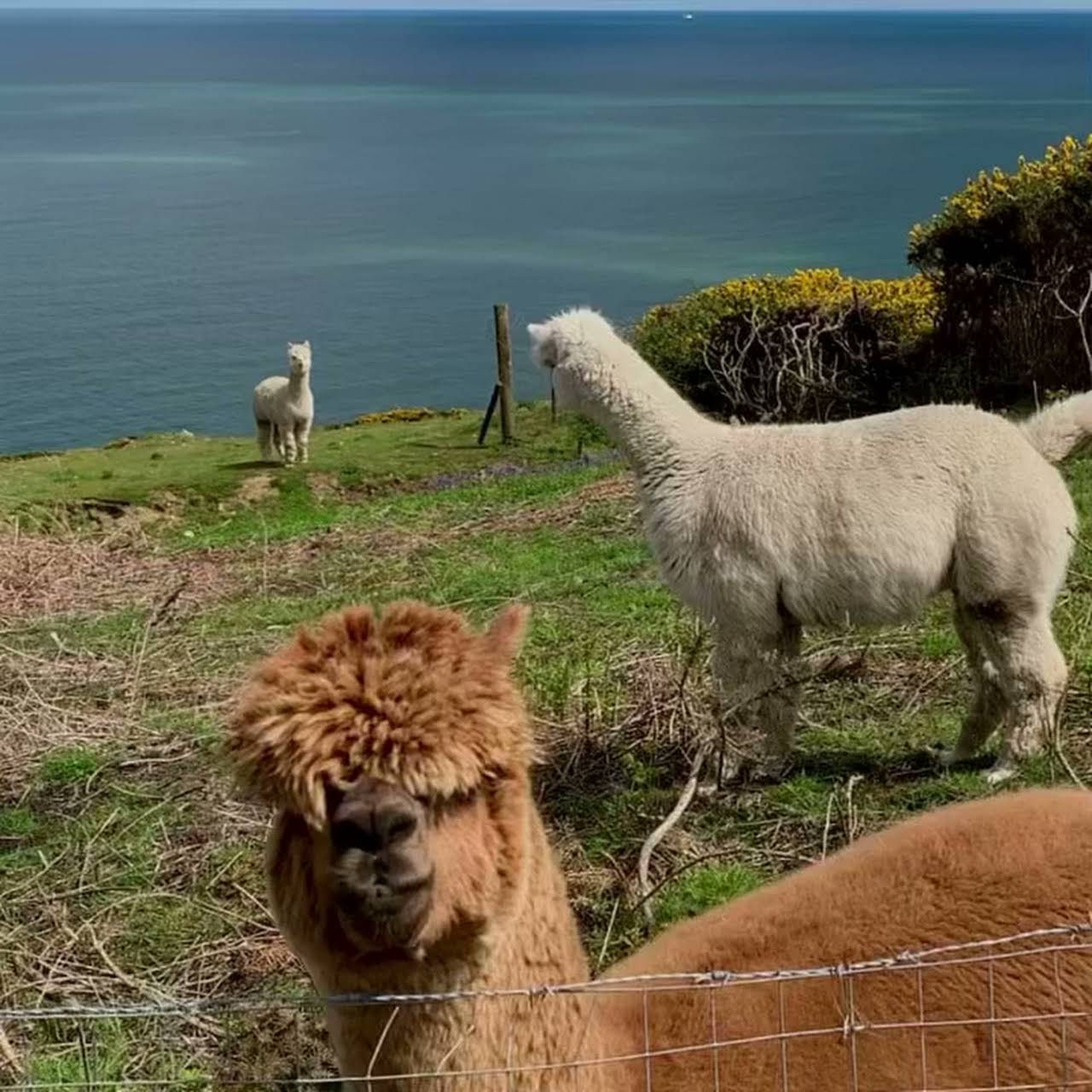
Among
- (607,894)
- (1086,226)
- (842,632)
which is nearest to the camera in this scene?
(607,894)

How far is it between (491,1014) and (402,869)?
0.39 meters

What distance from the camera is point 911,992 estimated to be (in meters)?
2.74

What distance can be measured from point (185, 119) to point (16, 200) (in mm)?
59642

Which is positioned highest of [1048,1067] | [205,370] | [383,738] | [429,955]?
[383,738]

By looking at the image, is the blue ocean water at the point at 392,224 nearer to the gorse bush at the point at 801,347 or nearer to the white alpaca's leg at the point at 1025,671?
the gorse bush at the point at 801,347

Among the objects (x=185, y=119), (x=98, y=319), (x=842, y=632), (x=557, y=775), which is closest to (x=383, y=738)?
(x=557, y=775)

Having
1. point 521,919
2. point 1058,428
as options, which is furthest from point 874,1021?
point 1058,428

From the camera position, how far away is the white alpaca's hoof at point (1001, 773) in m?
5.98

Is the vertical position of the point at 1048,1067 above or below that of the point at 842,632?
above

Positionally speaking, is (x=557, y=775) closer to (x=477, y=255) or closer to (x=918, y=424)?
(x=918, y=424)

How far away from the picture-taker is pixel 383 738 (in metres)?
2.27

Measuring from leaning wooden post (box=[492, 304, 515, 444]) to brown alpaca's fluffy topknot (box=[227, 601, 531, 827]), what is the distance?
17.7 meters

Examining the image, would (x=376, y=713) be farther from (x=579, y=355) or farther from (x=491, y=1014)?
(x=579, y=355)

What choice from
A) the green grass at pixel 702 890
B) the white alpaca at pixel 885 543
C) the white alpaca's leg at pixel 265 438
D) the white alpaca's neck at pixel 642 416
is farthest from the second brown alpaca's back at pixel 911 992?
the white alpaca's leg at pixel 265 438
